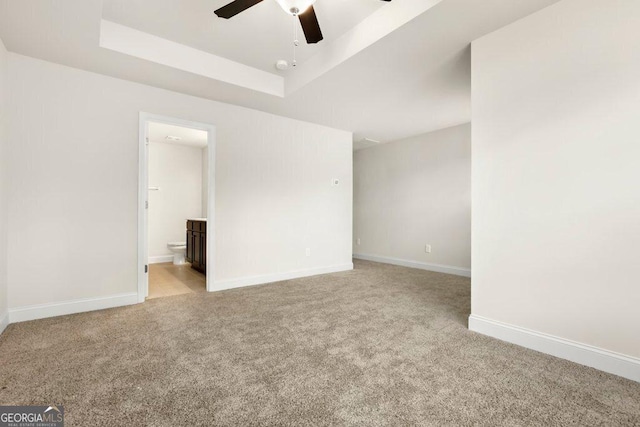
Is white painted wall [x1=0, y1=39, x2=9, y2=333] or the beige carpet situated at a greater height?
white painted wall [x1=0, y1=39, x2=9, y2=333]

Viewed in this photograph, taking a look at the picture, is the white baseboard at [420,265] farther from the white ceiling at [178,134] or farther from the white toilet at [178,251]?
the white ceiling at [178,134]

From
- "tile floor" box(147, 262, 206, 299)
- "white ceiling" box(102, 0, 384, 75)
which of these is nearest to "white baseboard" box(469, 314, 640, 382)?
"white ceiling" box(102, 0, 384, 75)

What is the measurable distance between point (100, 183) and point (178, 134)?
8.74 feet

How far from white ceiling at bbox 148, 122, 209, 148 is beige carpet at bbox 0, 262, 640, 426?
10.3 feet

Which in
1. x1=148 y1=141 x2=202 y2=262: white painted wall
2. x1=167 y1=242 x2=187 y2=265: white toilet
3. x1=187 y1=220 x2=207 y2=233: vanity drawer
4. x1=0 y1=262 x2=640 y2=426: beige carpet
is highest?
x1=148 y1=141 x2=202 y2=262: white painted wall

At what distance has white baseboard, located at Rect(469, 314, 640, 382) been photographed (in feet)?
5.68

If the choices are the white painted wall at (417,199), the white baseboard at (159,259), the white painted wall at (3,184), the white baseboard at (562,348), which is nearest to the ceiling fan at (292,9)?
the white painted wall at (3,184)

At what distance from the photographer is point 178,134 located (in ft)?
17.4

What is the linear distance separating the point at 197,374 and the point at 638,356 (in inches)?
103

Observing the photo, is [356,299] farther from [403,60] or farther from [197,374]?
[403,60]

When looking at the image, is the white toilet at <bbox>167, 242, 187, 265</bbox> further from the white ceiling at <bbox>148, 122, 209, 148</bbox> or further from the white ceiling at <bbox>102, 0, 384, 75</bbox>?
the white ceiling at <bbox>102, 0, 384, 75</bbox>

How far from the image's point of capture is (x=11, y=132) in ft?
8.35

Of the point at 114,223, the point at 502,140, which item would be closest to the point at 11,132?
the point at 114,223

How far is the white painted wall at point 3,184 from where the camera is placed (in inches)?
94.0
